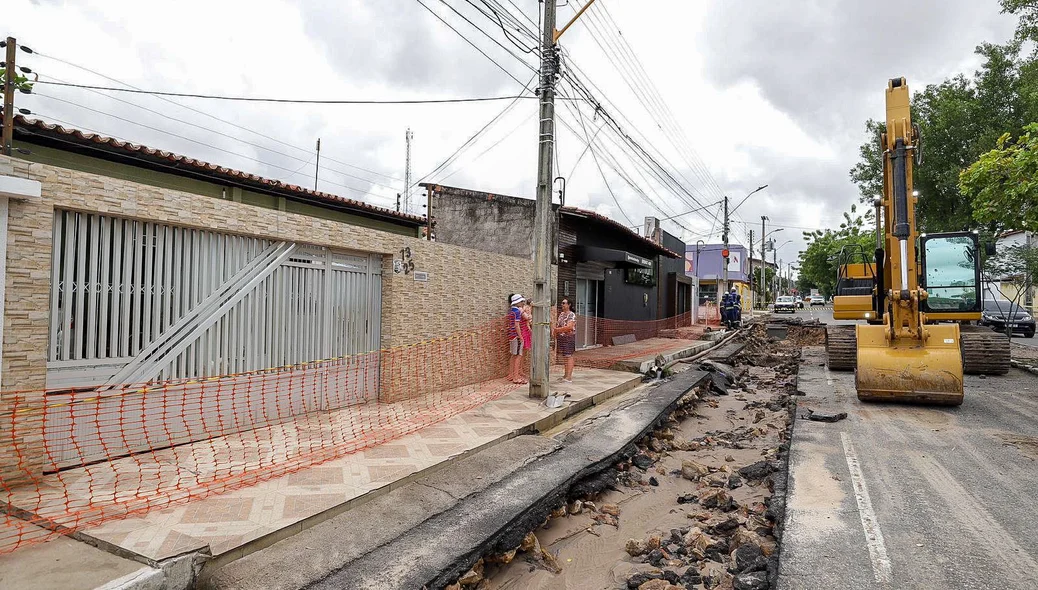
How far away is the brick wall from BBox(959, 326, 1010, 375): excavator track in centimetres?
1037

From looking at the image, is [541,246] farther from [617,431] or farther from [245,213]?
[245,213]

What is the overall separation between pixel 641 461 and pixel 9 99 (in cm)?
694

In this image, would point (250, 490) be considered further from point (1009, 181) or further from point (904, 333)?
point (1009, 181)

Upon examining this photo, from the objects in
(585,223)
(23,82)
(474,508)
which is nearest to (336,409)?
(474,508)

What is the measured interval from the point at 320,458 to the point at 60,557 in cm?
208

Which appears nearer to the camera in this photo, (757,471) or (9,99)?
(9,99)

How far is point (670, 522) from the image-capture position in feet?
15.2

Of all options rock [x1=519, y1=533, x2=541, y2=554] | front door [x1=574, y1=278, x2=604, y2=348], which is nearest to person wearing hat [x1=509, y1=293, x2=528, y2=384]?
front door [x1=574, y1=278, x2=604, y2=348]

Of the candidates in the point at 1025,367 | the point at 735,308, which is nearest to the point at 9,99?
the point at 1025,367

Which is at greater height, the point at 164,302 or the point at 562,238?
the point at 562,238

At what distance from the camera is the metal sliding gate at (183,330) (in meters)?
4.48

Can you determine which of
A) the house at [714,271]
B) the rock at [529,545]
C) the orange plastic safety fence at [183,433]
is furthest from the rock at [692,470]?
the house at [714,271]

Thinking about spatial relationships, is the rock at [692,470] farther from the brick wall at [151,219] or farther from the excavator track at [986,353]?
the excavator track at [986,353]

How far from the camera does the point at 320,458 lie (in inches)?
196
